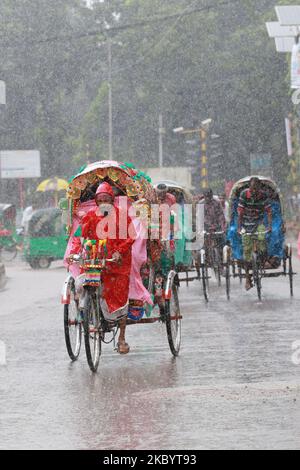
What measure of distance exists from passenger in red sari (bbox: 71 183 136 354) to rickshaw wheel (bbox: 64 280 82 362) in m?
0.30

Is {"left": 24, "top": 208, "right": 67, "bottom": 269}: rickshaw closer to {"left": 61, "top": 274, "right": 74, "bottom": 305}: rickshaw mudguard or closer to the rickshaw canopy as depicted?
the rickshaw canopy

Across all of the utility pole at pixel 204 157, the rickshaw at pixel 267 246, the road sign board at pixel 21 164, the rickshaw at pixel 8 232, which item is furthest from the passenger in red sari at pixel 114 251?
the road sign board at pixel 21 164

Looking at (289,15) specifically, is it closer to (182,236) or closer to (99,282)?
(182,236)

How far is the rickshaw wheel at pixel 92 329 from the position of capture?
11383 mm

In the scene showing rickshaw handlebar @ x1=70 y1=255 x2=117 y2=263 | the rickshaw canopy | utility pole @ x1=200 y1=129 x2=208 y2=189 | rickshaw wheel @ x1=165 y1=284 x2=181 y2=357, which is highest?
utility pole @ x1=200 y1=129 x2=208 y2=189

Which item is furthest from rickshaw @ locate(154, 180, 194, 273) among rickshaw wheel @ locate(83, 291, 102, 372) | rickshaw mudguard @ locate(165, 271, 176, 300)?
rickshaw wheel @ locate(83, 291, 102, 372)

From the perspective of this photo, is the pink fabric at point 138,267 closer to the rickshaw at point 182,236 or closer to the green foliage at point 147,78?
the rickshaw at point 182,236

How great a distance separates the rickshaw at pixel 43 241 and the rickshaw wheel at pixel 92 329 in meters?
24.0

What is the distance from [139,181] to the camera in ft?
43.5

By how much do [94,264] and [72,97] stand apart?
7362 centimetres

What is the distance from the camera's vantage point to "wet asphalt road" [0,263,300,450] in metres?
8.28
